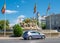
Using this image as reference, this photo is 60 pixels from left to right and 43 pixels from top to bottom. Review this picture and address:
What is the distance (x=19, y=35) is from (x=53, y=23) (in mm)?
76576

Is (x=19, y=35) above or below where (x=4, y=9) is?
below

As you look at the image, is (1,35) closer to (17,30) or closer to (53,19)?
(17,30)

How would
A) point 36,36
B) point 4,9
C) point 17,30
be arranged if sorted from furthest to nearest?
point 4,9, point 17,30, point 36,36

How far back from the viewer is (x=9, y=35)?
151 feet

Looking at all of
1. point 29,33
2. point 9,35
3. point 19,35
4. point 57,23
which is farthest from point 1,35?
point 57,23

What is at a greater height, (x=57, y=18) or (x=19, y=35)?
(x=57, y=18)

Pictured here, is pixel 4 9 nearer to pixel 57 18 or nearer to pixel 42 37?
pixel 42 37

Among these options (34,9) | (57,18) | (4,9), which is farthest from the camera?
(57,18)

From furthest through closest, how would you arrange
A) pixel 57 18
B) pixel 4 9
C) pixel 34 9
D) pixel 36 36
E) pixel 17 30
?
1. pixel 57 18
2. pixel 34 9
3. pixel 4 9
4. pixel 17 30
5. pixel 36 36

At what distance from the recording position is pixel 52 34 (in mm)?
47656

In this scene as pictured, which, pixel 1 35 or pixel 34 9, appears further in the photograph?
pixel 34 9

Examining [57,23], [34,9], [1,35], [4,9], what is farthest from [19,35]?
[57,23]

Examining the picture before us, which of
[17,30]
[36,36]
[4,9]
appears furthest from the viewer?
[4,9]

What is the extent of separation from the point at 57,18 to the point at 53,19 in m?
2.71
